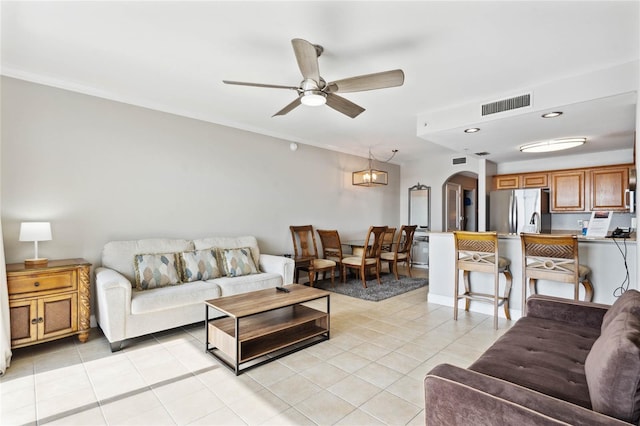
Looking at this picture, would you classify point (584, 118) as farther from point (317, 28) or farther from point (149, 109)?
point (149, 109)

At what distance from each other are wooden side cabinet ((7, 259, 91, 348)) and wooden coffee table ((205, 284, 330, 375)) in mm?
1255

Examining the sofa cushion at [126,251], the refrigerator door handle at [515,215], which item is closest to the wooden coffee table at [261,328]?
the sofa cushion at [126,251]

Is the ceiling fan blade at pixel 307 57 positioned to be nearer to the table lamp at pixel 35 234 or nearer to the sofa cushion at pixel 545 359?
the sofa cushion at pixel 545 359

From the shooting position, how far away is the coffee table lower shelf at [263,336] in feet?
8.39

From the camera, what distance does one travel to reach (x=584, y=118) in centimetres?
355

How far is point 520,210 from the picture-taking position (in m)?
5.74

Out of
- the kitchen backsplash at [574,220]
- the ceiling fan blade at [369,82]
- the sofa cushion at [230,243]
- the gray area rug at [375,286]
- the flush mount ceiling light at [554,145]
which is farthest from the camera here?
the kitchen backsplash at [574,220]

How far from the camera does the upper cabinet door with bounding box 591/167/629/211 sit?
16.8ft

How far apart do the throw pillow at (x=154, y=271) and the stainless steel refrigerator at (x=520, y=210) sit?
18.0 feet

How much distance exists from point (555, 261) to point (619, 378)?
261 centimetres

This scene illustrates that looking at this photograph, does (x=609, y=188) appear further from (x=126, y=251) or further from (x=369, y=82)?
(x=126, y=251)

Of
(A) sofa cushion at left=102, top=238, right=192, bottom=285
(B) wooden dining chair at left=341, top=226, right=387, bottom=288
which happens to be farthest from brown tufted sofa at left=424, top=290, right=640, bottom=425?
(B) wooden dining chair at left=341, top=226, right=387, bottom=288

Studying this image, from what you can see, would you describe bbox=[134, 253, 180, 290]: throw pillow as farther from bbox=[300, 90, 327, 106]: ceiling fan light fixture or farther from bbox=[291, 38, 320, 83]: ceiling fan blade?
bbox=[291, 38, 320, 83]: ceiling fan blade

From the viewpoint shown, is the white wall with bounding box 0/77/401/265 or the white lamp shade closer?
the white lamp shade
